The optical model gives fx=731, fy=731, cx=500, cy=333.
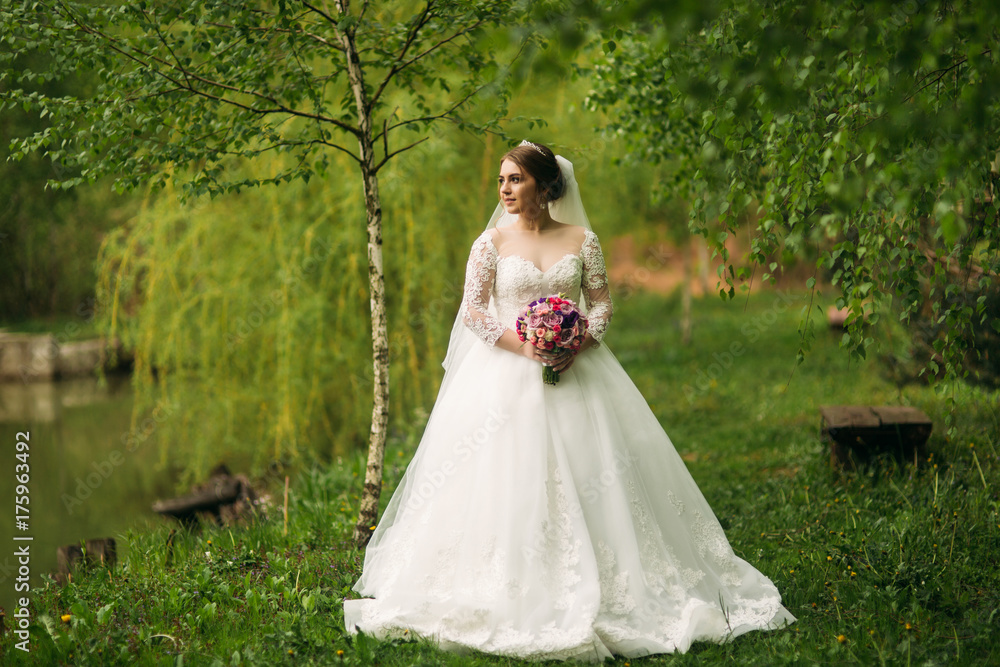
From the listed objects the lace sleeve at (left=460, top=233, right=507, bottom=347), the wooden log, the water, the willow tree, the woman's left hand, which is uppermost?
the willow tree

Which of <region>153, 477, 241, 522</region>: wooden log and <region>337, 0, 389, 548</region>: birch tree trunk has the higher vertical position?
<region>337, 0, 389, 548</region>: birch tree trunk

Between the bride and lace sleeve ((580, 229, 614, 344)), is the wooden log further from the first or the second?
lace sleeve ((580, 229, 614, 344))

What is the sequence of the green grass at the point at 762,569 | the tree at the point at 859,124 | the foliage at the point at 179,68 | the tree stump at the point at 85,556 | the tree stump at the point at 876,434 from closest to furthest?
the tree at the point at 859,124 → the green grass at the point at 762,569 → the foliage at the point at 179,68 → the tree stump at the point at 85,556 → the tree stump at the point at 876,434

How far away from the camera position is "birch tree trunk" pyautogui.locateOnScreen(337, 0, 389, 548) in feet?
12.6

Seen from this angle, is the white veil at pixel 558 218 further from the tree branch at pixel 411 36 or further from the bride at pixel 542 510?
the tree branch at pixel 411 36

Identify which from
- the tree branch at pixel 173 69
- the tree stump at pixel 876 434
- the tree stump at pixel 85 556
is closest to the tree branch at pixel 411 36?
the tree branch at pixel 173 69

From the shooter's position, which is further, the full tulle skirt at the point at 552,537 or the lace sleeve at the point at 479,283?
the lace sleeve at the point at 479,283

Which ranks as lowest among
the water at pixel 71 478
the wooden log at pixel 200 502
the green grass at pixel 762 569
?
the water at pixel 71 478

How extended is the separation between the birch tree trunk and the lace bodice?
60 centimetres

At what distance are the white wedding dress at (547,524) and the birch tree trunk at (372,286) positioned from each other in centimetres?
49

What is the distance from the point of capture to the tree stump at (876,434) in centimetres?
462

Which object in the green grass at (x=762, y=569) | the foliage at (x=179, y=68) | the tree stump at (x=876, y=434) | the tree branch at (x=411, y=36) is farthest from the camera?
the tree stump at (x=876, y=434)

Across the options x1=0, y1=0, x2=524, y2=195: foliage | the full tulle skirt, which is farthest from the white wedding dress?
x1=0, y1=0, x2=524, y2=195: foliage

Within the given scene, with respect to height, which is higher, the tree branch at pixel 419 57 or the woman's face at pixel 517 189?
the tree branch at pixel 419 57
